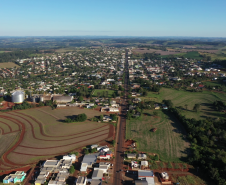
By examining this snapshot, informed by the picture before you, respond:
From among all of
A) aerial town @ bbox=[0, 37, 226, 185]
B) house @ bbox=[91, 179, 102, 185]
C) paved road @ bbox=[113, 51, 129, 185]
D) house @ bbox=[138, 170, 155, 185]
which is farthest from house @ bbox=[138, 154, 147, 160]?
house @ bbox=[91, 179, 102, 185]

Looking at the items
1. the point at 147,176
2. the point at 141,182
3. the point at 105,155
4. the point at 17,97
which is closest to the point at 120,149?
the point at 105,155

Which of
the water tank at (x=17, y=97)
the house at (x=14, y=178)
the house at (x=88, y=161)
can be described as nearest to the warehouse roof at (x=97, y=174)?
the house at (x=88, y=161)

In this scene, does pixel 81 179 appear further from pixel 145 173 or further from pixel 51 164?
pixel 145 173

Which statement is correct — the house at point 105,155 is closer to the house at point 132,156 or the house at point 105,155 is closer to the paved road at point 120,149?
the paved road at point 120,149

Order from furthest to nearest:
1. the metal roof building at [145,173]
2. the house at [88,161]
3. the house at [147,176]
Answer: the house at [88,161] → the metal roof building at [145,173] → the house at [147,176]

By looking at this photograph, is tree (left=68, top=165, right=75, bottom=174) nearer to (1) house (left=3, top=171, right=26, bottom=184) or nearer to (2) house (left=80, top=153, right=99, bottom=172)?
(2) house (left=80, top=153, right=99, bottom=172)

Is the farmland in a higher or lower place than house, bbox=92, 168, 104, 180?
lower
